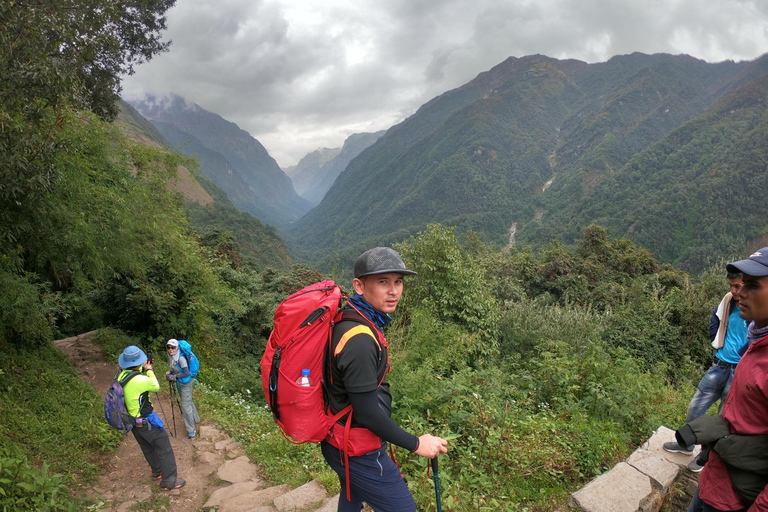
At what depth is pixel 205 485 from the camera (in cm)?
428

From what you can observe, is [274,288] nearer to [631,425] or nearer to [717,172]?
[631,425]

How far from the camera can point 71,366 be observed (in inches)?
282

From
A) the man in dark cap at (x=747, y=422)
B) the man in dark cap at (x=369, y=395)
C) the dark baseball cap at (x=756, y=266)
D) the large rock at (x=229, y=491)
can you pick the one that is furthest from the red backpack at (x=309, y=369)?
the large rock at (x=229, y=491)

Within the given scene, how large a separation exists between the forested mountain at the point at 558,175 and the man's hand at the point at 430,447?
7830cm

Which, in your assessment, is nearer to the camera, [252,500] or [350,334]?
[350,334]

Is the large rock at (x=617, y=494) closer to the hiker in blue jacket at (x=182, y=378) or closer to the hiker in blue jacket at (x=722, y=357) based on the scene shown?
the hiker in blue jacket at (x=722, y=357)

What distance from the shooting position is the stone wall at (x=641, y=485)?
2885 mm

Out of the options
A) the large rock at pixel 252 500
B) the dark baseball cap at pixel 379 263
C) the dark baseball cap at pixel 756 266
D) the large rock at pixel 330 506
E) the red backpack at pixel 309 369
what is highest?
the dark baseball cap at pixel 379 263

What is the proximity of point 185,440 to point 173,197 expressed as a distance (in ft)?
18.6

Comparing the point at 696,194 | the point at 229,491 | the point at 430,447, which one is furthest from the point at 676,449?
the point at 696,194

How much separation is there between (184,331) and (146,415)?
235 inches

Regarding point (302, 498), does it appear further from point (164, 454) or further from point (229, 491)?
point (164, 454)

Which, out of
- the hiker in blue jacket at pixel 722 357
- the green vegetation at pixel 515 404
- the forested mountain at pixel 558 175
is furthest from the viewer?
the forested mountain at pixel 558 175

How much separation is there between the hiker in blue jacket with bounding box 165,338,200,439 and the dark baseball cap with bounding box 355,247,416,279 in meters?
4.72
